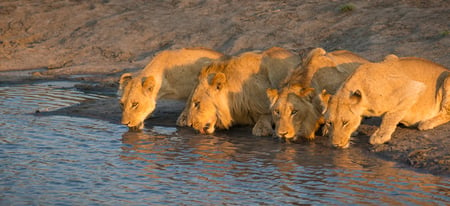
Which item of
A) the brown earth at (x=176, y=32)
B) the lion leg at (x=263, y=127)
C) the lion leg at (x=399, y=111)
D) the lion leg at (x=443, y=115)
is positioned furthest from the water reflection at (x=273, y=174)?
the brown earth at (x=176, y=32)

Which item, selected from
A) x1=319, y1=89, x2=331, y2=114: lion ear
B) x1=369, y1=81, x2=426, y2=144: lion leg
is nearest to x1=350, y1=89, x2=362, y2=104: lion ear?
x1=319, y1=89, x2=331, y2=114: lion ear

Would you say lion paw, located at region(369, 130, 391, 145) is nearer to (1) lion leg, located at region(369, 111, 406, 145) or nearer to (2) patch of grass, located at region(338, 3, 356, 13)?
(1) lion leg, located at region(369, 111, 406, 145)

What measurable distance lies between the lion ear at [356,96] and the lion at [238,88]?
1737 mm

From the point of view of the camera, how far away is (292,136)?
1045cm

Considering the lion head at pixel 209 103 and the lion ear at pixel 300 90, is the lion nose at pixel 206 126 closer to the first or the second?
the lion head at pixel 209 103

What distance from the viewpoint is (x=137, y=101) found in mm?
11820

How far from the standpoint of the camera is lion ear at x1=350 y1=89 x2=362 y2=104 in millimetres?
9797

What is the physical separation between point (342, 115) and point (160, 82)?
354 cm

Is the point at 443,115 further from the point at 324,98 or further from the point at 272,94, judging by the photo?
the point at 272,94

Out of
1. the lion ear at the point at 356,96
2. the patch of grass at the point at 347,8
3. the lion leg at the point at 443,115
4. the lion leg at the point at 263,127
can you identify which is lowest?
the lion leg at the point at 263,127

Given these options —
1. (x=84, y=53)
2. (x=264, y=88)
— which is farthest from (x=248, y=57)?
(x=84, y=53)

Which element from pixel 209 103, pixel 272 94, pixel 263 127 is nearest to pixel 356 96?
pixel 272 94

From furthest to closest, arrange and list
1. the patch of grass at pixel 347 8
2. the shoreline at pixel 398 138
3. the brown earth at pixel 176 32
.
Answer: the patch of grass at pixel 347 8
the brown earth at pixel 176 32
the shoreline at pixel 398 138

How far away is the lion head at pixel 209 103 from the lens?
11.4 m
